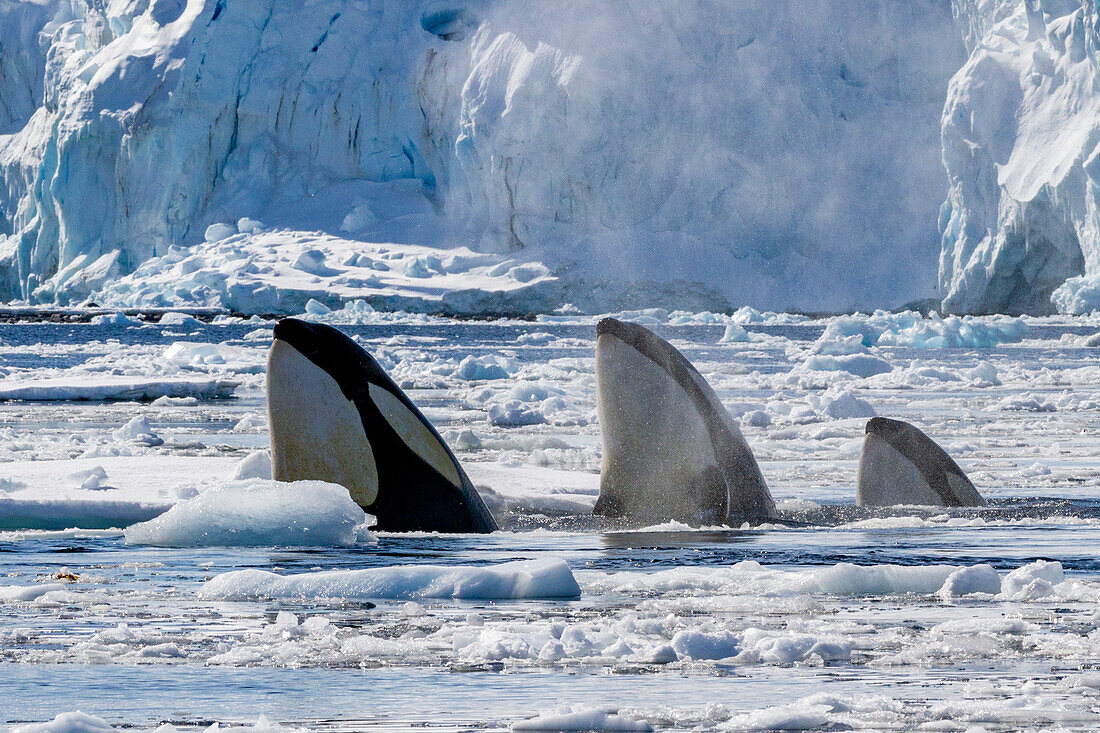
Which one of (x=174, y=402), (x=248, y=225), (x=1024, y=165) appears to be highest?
(x=248, y=225)

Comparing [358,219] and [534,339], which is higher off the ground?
[358,219]

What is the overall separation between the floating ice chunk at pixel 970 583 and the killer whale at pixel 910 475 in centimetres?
291

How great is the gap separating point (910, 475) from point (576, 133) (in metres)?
55.1

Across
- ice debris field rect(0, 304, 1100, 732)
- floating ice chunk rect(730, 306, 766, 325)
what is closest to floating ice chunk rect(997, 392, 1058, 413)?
ice debris field rect(0, 304, 1100, 732)

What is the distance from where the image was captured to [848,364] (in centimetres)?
3031

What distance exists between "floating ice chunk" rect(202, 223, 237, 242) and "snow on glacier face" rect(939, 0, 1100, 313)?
3160cm

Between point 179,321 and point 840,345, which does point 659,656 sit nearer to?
point 840,345

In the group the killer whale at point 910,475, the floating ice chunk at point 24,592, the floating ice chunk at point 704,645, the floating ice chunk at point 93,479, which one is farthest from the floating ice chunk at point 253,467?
the floating ice chunk at point 704,645

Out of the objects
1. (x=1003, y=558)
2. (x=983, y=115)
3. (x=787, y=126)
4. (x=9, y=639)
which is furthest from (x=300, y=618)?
(x=787, y=126)

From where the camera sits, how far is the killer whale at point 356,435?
6.09 metres

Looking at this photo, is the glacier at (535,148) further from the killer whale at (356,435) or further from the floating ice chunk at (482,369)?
the killer whale at (356,435)

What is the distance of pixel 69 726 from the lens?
272cm

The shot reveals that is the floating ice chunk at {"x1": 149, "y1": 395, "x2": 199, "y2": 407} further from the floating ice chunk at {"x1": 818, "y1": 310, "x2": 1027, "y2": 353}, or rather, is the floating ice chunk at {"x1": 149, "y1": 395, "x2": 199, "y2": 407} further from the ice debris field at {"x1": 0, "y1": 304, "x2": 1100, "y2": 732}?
the floating ice chunk at {"x1": 818, "y1": 310, "x2": 1027, "y2": 353}

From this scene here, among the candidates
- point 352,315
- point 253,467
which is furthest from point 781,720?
point 352,315
